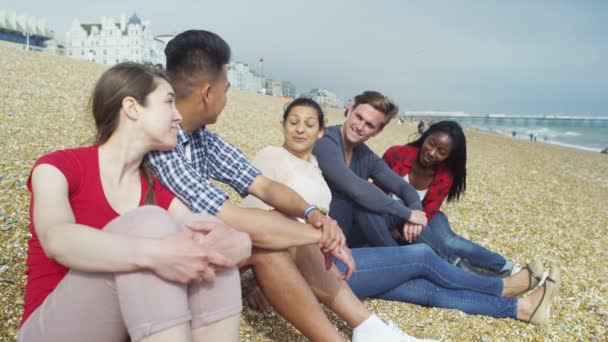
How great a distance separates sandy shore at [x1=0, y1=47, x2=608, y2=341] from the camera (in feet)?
10.2

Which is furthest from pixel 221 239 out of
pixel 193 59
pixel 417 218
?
pixel 417 218

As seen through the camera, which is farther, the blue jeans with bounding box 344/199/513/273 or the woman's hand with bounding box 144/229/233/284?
the blue jeans with bounding box 344/199/513/273

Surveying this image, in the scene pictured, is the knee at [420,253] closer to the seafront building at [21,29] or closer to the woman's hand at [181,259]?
the woman's hand at [181,259]

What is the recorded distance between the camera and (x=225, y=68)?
2.72 metres

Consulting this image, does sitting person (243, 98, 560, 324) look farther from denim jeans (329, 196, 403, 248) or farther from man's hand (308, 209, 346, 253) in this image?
man's hand (308, 209, 346, 253)

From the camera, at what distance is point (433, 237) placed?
398 centimetres

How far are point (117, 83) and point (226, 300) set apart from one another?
3.58ft

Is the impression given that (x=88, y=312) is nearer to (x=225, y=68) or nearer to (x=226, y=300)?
(x=226, y=300)

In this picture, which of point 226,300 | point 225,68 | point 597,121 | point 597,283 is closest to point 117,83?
point 225,68

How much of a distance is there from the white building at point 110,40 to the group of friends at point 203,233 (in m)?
79.5

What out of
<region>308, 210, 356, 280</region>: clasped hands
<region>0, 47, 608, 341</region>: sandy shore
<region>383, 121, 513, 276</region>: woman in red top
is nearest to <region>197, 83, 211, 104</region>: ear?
<region>0, 47, 608, 341</region>: sandy shore

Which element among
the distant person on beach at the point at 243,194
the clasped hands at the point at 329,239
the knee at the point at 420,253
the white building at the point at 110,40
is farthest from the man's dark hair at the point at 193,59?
the white building at the point at 110,40

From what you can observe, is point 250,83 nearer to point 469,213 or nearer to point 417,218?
point 469,213

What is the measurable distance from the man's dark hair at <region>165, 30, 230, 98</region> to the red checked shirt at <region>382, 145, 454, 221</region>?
2.46 m
